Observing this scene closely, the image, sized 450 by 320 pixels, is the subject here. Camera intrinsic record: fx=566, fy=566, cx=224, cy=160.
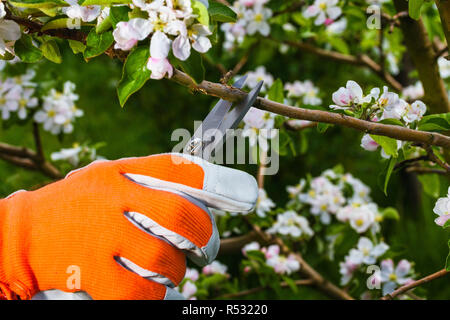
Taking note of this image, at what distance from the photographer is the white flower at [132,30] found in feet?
2.00

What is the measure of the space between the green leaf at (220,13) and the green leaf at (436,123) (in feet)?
1.09

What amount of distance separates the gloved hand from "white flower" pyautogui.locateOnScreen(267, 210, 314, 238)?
744 mm

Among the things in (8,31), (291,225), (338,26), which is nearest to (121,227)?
(8,31)

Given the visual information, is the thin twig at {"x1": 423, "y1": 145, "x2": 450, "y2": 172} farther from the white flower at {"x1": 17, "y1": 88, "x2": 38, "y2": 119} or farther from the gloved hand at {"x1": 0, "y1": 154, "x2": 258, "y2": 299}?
the white flower at {"x1": 17, "y1": 88, "x2": 38, "y2": 119}

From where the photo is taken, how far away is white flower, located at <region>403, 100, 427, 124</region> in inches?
32.6

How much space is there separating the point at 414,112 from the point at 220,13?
0.34 m

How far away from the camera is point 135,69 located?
0.64 metres

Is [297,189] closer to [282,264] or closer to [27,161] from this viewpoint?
[282,264]

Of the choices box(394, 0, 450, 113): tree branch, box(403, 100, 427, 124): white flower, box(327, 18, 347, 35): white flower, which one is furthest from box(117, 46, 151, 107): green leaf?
box(327, 18, 347, 35): white flower

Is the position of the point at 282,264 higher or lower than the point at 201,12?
lower

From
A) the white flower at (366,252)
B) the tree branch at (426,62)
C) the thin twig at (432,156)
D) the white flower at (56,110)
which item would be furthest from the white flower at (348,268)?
the white flower at (56,110)

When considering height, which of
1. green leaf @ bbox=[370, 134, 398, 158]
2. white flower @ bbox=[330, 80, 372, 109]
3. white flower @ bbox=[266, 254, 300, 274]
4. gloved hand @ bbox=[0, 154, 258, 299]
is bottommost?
white flower @ bbox=[266, 254, 300, 274]
